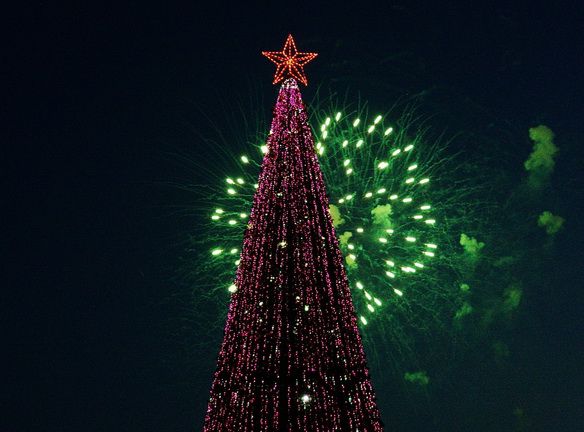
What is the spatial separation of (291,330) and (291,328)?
0.10 feet

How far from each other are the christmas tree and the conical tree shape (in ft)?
0.05

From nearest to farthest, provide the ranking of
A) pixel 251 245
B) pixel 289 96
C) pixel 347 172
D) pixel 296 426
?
1. pixel 296 426
2. pixel 251 245
3. pixel 289 96
4. pixel 347 172

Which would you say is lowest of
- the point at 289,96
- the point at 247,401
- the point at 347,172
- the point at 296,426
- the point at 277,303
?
the point at 296,426

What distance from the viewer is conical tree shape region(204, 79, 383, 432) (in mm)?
6859

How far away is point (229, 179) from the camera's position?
9.78 m

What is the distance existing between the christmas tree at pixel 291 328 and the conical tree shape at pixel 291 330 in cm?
1

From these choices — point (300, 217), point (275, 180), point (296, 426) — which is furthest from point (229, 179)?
point (296, 426)

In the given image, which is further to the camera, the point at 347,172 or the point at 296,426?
the point at 347,172

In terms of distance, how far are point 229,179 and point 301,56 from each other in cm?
299

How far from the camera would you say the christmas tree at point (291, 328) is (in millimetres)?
6859

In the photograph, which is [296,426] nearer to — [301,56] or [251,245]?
[251,245]

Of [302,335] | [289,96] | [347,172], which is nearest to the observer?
[302,335]

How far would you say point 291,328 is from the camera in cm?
719

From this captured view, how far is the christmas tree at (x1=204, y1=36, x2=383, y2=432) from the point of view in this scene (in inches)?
270
